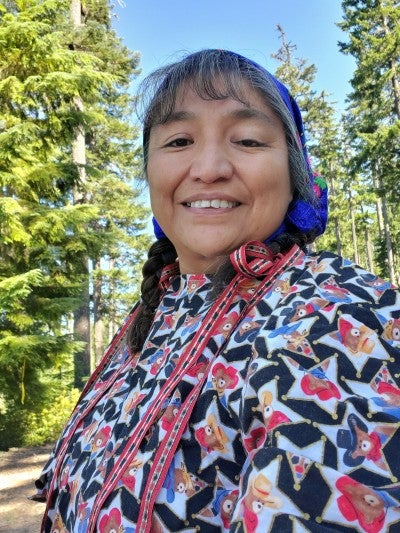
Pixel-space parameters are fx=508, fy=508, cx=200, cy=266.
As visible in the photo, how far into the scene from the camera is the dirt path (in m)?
5.36

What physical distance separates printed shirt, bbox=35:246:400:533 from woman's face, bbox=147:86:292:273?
0.21m

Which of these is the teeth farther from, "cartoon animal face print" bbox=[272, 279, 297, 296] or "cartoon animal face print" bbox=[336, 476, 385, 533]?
"cartoon animal face print" bbox=[336, 476, 385, 533]

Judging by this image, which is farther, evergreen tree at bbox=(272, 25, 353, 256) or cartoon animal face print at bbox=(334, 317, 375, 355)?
evergreen tree at bbox=(272, 25, 353, 256)

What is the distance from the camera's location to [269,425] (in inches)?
35.9

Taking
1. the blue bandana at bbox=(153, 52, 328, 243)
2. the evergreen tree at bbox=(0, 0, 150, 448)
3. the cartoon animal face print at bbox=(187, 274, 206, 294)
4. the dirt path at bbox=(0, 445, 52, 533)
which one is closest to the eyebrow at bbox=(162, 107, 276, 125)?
the blue bandana at bbox=(153, 52, 328, 243)

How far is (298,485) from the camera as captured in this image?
825 mm

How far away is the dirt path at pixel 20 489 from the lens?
5.36 m

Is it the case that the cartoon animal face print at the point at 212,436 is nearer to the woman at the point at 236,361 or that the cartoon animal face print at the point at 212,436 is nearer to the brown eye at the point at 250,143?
the woman at the point at 236,361

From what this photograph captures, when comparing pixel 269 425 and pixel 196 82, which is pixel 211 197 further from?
pixel 269 425

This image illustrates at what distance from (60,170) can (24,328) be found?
294 cm

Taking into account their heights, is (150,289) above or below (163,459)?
above

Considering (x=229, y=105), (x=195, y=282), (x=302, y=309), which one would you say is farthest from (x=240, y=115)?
(x=302, y=309)

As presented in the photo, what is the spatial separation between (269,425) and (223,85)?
3.28ft

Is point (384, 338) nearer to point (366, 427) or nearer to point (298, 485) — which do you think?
point (366, 427)
